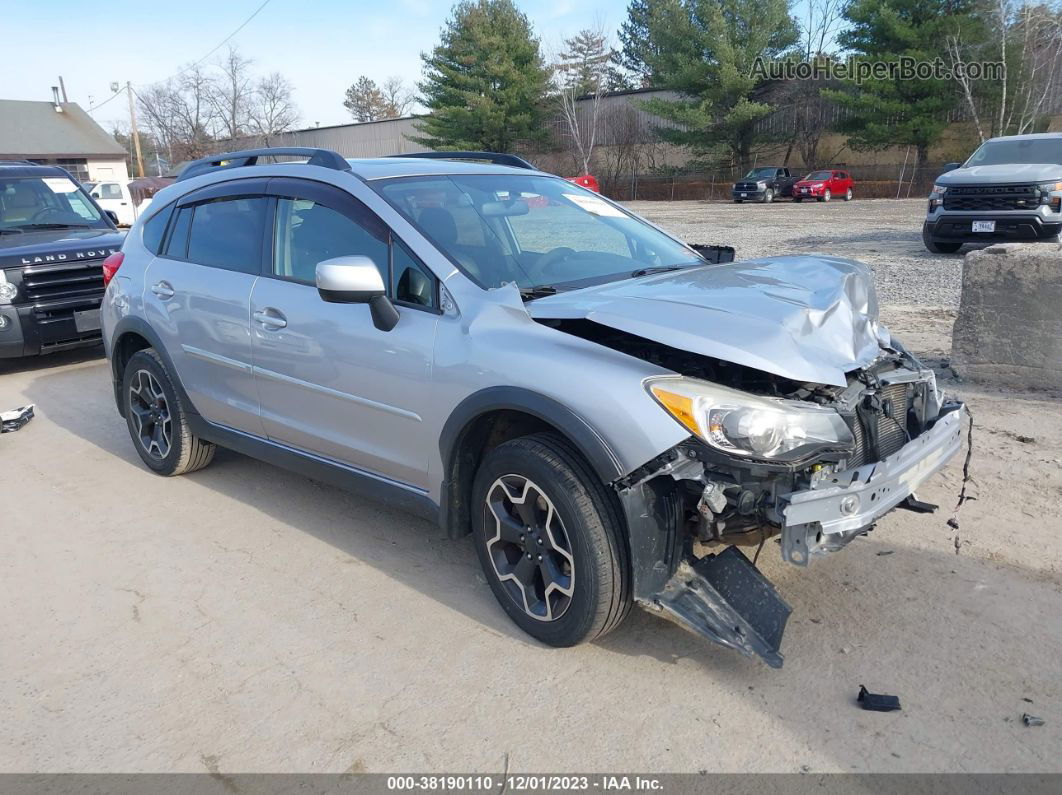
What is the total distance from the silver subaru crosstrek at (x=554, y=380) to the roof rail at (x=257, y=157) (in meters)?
0.04

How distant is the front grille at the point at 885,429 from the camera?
310 centimetres

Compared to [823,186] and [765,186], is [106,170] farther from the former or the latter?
[823,186]

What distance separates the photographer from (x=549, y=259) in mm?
3969

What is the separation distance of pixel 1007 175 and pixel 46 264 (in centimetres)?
1205

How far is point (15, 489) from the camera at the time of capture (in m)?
5.18

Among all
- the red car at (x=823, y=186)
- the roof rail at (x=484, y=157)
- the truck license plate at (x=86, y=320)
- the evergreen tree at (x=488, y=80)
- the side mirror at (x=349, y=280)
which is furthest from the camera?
the evergreen tree at (x=488, y=80)

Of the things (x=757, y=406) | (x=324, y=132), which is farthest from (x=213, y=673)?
(x=324, y=132)

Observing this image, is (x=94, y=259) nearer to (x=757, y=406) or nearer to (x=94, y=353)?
(x=94, y=353)

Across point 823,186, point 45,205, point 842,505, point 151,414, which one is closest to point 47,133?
point 823,186

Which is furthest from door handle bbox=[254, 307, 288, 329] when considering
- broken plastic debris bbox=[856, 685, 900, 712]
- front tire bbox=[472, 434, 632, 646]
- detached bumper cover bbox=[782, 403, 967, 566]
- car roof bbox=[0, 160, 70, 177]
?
car roof bbox=[0, 160, 70, 177]

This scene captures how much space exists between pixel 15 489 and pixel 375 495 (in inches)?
107

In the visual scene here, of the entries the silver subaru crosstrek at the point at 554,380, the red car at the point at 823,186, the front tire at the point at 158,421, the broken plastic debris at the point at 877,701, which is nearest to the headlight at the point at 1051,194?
the silver subaru crosstrek at the point at 554,380

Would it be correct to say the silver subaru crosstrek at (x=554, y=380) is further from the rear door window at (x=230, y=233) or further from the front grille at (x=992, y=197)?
the front grille at (x=992, y=197)

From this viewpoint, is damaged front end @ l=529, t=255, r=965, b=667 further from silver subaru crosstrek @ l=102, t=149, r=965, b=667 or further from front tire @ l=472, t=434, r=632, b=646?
front tire @ l=472, t=434, r=632, b=646
